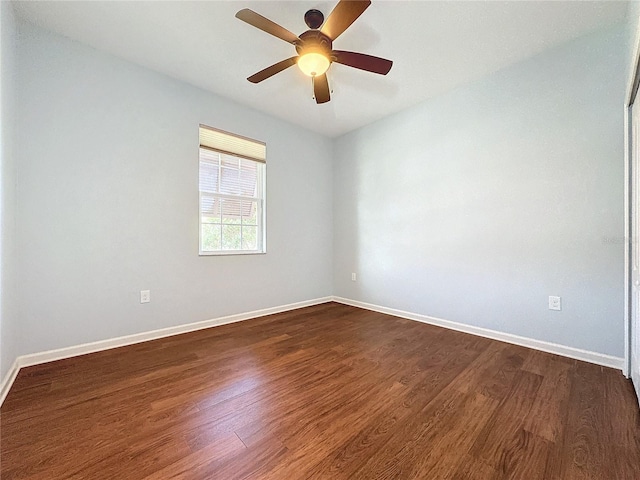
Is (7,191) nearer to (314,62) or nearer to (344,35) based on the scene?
(314,62)

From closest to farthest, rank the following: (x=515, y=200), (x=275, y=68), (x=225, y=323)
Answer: (x=275, y=68) < (x=515, y=200) < (x=225, y=323)

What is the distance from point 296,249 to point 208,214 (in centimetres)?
129

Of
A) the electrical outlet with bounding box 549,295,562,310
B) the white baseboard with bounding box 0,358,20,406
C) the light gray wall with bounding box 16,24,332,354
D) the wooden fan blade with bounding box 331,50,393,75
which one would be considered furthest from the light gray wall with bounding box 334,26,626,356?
the white baseboard with bounding box 0,358,20,406

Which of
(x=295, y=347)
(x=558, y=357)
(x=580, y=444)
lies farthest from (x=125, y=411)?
(x=558, y=357)

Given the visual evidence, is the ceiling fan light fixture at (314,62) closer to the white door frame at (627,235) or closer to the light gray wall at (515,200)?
the light gray wall at (515,200)

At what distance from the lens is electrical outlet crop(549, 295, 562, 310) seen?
2.25m

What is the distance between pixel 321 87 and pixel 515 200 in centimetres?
206

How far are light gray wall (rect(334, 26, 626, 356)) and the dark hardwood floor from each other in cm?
52

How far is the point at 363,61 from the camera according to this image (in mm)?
1946

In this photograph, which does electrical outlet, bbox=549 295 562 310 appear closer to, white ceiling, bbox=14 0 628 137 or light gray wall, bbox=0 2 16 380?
white ceiling, bbox=14 0 628 137

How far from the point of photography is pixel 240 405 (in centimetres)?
154

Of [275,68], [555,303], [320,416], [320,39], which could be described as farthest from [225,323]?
[555,303]

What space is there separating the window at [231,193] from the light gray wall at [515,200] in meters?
1.62

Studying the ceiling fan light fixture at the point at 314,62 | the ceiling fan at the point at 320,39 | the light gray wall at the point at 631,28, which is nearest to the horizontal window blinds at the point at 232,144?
the ceiling fan at the point at 320,39
